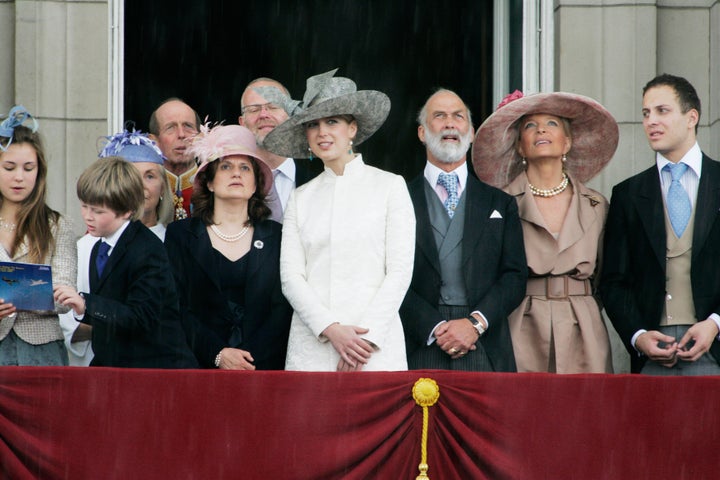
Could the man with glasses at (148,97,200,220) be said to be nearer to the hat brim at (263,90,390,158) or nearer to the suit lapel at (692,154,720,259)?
the hat brim at (263,90,390,158)

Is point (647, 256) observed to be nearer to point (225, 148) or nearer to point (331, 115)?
point (331, 115)

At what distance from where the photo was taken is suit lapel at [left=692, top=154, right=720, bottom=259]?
A: 252 inches

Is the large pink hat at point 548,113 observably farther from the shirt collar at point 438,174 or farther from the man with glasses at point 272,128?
the man with glasses at point 272,128

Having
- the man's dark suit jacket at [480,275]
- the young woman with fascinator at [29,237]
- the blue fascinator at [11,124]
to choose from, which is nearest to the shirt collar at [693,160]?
the man's dark suit jacket at [480,275]

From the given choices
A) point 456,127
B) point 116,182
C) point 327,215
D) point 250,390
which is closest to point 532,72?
point 456,127

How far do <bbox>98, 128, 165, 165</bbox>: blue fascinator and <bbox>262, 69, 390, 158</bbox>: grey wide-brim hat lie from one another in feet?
2.33

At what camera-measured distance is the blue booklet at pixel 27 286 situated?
576 cm

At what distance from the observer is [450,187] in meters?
6.65

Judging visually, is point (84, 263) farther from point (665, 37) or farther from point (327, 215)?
point (665, 37)

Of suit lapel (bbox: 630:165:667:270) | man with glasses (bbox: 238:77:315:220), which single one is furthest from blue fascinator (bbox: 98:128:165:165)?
suit lapel (bbox: 630:165:667:270)

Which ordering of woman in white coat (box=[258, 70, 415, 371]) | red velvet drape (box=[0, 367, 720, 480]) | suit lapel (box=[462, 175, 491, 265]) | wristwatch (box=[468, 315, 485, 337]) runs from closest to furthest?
red velvet drape (box=[0, 367, 720, 480]), woman in white coat (box=[258, 70, 415, 371]), wristwatch (box=[468, 315, 485, 337]), suit lapel (box=[462, 175, 491, 265])

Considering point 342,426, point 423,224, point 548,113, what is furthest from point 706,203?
point 342,426

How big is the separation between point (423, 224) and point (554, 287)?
0.76 metres

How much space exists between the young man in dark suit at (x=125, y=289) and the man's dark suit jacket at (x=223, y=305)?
17 centimetres
